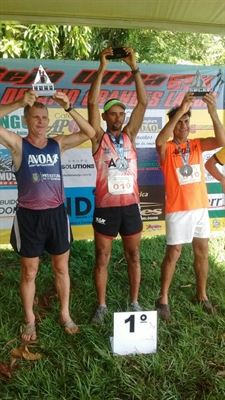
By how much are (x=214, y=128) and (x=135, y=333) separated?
174 cm

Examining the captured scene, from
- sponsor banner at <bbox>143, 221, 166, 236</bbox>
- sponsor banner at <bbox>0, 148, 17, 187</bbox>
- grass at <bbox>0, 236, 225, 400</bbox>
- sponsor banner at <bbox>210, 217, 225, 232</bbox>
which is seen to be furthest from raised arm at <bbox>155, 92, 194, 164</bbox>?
sponsor banner at <bbox>210, 217, 225, 232</bbox>

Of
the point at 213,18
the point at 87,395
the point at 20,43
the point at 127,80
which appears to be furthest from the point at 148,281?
the point at 20,43

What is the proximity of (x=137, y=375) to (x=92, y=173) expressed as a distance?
2.58 m

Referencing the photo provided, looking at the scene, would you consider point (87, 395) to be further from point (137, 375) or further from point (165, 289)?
point (165, 289)

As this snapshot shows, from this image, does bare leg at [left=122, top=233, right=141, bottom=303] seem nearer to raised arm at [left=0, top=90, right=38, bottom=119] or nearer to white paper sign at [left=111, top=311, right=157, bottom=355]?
white paper sign at [left=111, top=311, right=157, bottom=355]

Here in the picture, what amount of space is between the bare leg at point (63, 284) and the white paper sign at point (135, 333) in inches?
17.9

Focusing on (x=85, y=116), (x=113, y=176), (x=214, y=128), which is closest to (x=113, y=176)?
(x=113, y=176)

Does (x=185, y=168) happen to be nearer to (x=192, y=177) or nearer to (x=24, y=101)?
(x=192, y=177)

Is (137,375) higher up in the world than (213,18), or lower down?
lower down

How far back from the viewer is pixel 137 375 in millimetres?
2443

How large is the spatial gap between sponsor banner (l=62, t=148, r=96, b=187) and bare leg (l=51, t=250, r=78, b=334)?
175 cm

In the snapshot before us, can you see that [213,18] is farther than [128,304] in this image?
Yes

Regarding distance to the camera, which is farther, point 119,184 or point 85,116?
point 85,116

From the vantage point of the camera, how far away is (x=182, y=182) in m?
3.07
